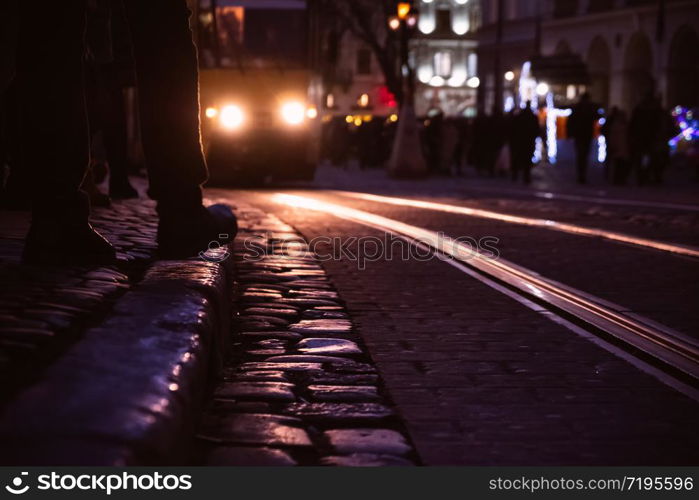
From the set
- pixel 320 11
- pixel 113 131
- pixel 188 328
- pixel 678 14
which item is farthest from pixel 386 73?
pixel 188 328

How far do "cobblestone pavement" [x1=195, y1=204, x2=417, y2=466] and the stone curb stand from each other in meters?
0.16

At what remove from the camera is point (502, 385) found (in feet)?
14.8

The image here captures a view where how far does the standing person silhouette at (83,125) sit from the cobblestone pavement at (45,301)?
5.6 inches

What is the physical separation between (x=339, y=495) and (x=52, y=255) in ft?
7.94

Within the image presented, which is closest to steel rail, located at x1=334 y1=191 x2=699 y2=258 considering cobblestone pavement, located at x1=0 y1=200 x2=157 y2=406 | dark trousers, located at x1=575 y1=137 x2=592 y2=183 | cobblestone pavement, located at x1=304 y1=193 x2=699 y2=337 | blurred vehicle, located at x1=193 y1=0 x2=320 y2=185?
cobblestone pavement, located at x1=304 y1=193 x2=699 y2=337

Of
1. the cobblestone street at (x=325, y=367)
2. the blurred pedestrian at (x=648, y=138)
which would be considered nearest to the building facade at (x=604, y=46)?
the blurred pedestrian at (x=648, y=138)

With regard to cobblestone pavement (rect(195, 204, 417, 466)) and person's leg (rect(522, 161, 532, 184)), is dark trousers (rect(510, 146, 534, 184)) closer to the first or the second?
person's leg (rect(522, 161, 532, 184))

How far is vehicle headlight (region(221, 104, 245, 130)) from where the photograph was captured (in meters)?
24.3

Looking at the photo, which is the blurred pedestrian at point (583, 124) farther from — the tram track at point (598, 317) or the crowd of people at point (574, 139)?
the tram track at point (598, 317)

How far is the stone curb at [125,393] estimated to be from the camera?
7.79 ft

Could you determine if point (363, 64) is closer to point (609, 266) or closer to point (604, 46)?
point (604, 46)

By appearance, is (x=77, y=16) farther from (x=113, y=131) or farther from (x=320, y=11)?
(x=320, y=11)

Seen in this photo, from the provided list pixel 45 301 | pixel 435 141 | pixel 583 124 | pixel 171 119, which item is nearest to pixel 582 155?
pixel 583 124

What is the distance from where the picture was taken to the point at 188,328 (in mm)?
3795
